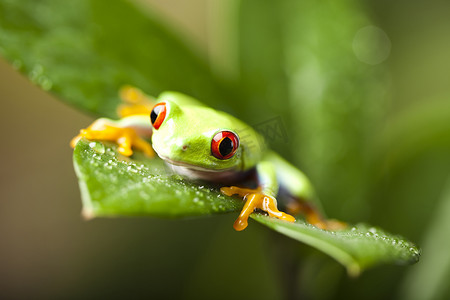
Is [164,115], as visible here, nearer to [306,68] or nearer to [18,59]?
[18,59]

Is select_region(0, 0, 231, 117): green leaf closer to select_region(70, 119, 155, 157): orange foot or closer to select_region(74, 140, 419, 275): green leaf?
select_region(70, 119, 155, 157): orange foot

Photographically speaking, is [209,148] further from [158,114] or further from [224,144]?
[158,114]

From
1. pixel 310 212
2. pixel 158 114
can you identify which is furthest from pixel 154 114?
pixel 310 212

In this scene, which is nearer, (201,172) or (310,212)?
(201,172)

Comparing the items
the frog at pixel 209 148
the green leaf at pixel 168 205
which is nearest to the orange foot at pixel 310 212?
the frog at pixel 209 148

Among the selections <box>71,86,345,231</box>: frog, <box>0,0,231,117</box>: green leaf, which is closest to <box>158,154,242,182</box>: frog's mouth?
<box>71,86,345,231</box>: frog

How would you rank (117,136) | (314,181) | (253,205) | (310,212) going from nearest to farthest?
(253,205) < (117,136) < (310,212) < (314,181)

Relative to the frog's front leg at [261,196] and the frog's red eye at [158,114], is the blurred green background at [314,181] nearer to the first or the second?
the frog's front leg at [261,196]

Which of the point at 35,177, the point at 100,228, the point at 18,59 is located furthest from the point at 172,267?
the point at 18,59
